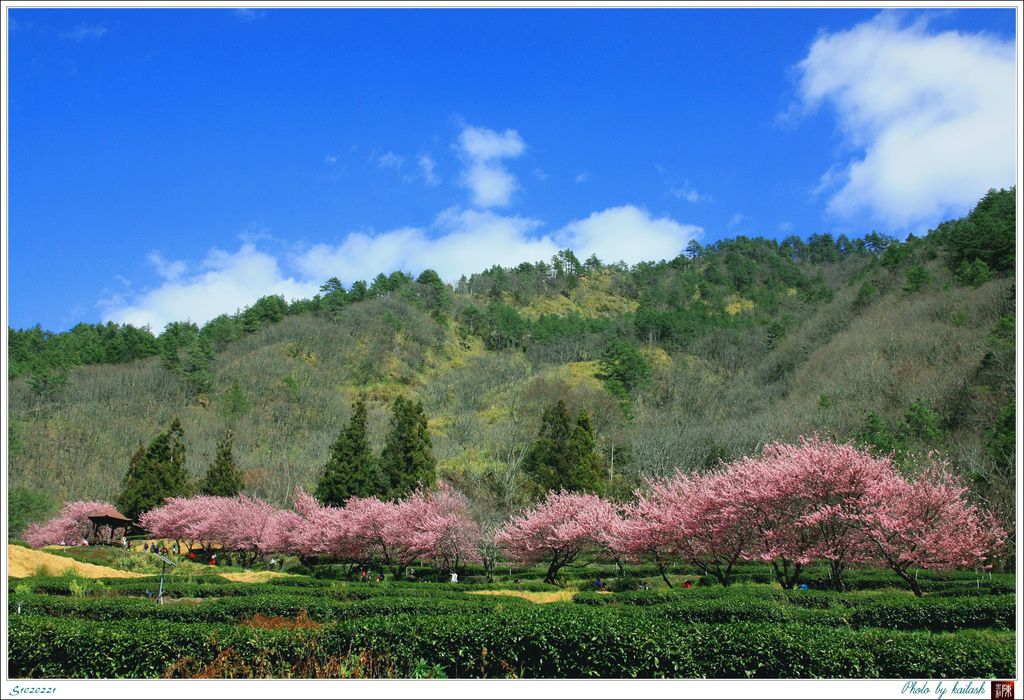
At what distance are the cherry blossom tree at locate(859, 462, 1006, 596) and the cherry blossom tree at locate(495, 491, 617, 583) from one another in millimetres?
8404

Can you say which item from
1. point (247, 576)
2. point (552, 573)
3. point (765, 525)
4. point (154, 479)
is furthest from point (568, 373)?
point (765, 525)

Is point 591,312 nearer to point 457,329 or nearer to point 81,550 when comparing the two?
point 457,329

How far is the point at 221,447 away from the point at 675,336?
5558cm

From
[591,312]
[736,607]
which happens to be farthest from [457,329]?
[736,607]

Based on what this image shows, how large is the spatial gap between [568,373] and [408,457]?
131 feet

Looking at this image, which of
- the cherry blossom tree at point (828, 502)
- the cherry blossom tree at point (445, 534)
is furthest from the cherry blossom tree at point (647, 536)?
the cherry blossom tree at point (445, 534)

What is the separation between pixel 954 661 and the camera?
804cm

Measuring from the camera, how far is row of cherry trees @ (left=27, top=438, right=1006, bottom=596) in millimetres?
17578

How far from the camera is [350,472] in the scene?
38.1 meters

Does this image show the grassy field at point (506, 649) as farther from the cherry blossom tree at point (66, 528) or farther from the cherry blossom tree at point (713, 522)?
the cherry blossom tree at point (66, 528)

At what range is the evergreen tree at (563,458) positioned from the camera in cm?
3691

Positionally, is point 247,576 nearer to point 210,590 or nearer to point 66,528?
point 210,590

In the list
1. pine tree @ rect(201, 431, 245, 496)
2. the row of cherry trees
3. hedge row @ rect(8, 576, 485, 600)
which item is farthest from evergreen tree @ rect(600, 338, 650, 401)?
hedge row @ rect(8, 576, 485, 600)

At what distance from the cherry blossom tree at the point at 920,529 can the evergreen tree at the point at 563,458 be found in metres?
18.3
